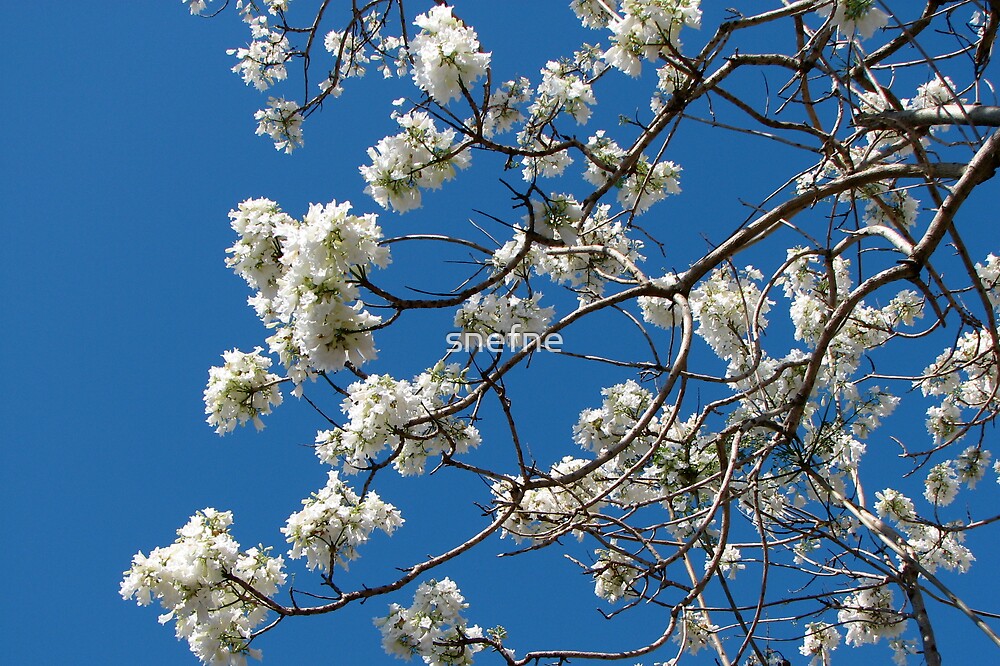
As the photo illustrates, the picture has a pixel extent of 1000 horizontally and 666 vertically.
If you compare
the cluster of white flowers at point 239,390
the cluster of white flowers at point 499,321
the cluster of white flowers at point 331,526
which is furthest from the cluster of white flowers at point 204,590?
the cluster of white flowers at point 499,321

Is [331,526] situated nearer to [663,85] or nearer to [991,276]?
[663,85]

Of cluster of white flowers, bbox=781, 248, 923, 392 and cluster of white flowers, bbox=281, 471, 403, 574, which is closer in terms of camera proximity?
cluster of white flowers, bbox=281, 471, 403, 574

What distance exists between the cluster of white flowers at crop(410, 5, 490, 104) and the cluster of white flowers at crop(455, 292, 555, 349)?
0.99 metres

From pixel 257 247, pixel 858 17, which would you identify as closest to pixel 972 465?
pixel 858 17

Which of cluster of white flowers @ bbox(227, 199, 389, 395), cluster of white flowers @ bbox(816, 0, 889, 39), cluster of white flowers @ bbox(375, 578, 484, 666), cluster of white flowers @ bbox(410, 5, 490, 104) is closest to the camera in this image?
cluster of white flowers @ bbox(227, 199, 389, 395)

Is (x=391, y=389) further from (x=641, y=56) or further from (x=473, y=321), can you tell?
(x=641, y=56)

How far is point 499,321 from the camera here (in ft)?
11.7

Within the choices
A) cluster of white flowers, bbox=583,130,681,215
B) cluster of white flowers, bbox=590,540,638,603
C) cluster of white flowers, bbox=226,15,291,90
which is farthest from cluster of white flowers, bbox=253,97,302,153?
cluster of white flowers, bbox=590,540,638,603

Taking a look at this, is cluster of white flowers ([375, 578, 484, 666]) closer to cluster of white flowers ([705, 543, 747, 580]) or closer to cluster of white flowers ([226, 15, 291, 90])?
cluster of white flowers ([705, 543, 747, 580])

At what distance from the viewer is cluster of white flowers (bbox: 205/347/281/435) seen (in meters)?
3.53

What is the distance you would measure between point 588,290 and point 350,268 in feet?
7.35

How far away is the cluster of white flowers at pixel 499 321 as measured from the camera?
11.6 ft

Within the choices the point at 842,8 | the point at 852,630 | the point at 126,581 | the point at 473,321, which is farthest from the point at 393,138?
the point at 852,630

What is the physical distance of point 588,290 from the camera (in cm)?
472
